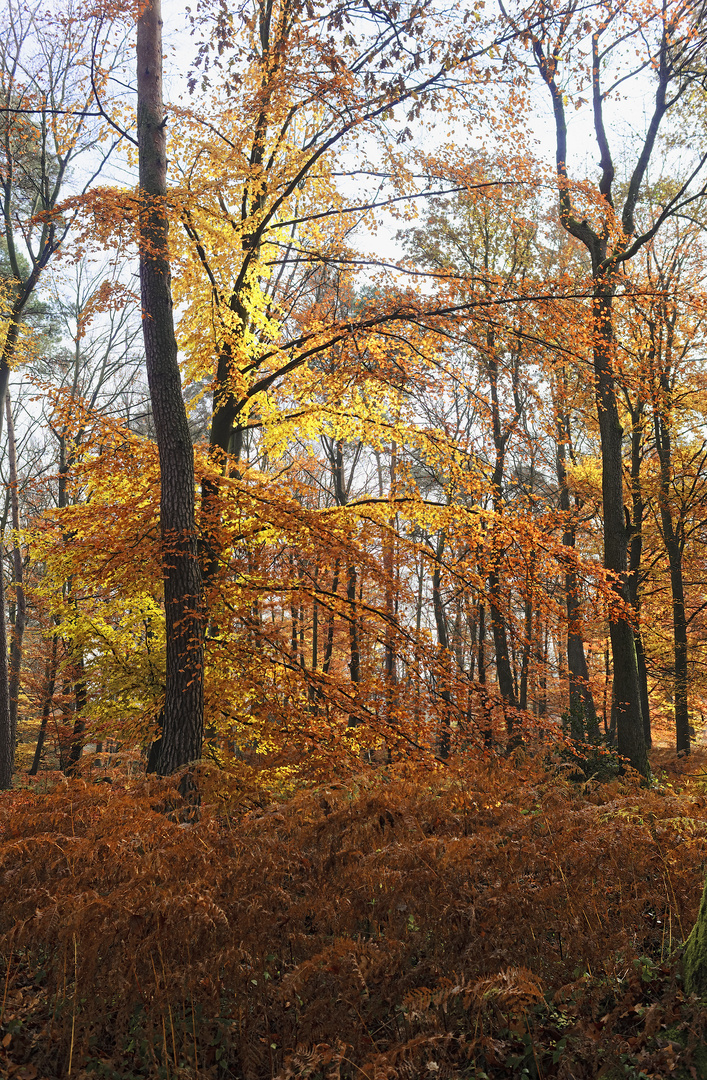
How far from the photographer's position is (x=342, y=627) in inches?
410

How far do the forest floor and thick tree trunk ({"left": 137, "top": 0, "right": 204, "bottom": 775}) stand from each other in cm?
253

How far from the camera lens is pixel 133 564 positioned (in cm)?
778

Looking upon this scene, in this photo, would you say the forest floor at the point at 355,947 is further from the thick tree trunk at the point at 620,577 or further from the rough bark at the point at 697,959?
the thick tree trunk at the point at 620,577

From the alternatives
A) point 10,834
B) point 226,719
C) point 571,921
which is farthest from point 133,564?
point 571,921

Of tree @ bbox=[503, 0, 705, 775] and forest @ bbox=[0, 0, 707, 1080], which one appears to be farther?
tree @ bbox=[503, 0, 705, 775]

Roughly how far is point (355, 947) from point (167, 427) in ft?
19.1

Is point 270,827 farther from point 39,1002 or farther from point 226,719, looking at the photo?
point 226,719

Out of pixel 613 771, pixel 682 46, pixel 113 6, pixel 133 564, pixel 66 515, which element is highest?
pixel 682 46

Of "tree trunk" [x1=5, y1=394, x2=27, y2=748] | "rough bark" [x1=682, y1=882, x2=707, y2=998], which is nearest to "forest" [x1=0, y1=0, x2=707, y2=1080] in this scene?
"rough bark" [x1=682, y1=882, x2=707, y2=998]

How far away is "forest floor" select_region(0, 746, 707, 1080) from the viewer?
2.55 metres

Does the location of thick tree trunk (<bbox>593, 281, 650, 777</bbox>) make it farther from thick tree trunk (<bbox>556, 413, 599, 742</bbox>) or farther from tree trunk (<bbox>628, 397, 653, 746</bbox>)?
tree trunk (<bbox>628, 397, 653, 746</bbox>)

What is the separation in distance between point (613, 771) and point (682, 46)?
449 inches

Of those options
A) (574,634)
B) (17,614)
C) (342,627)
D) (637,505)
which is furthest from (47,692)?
(637,505)

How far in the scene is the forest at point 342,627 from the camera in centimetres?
280
